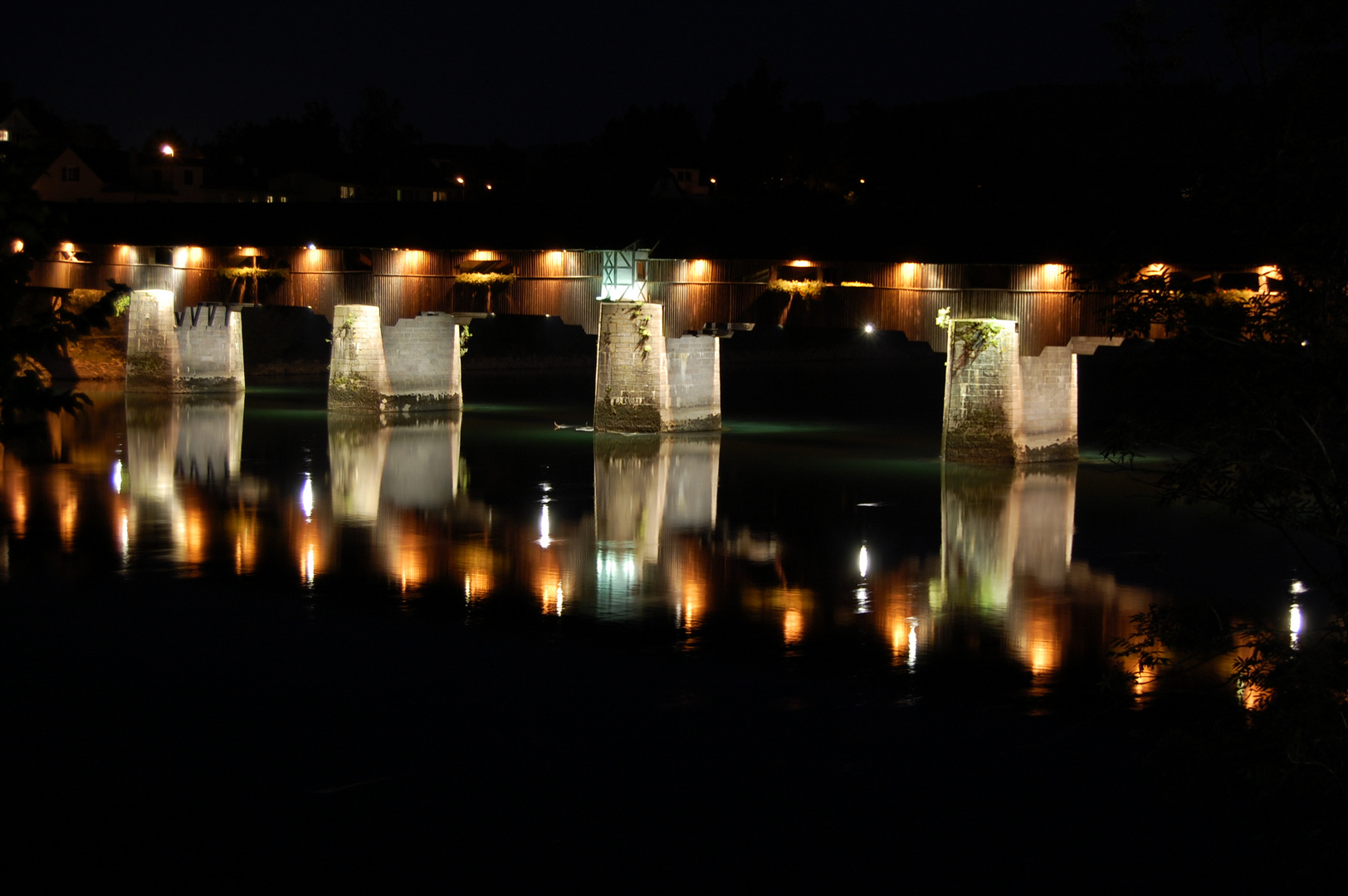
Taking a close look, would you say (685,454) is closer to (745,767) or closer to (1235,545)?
(1235,545)

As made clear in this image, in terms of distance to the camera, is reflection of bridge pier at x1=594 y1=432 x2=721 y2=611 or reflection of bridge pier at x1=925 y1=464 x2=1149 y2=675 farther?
reflection of bridge pier at x1=594 y1=432 x2=721 y2=611

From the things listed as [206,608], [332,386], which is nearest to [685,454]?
[332,386]

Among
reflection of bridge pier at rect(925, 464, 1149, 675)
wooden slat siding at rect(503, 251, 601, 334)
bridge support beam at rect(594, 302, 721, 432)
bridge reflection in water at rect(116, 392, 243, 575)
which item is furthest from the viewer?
wooden slat siding at rect(503, 251, 601, 334)

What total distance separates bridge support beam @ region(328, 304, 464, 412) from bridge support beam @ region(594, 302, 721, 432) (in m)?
7.32

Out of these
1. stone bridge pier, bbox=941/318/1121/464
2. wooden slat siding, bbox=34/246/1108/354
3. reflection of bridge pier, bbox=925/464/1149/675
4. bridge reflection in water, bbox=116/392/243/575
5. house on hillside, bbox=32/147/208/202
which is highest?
house on hillside, bbox=32/147/208/202

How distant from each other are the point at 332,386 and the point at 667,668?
28931 mm

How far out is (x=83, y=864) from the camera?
1040 centimetres

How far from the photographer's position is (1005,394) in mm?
30688

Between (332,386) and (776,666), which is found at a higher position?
(332,386)

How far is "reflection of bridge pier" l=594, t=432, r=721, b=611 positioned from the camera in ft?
69.1

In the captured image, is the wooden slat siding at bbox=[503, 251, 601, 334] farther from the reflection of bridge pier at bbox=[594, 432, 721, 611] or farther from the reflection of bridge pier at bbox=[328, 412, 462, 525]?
the reflection of bridge pier at bbox=[328, 412, 462, 525]

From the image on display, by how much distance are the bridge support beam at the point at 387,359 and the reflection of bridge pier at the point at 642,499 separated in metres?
7.85

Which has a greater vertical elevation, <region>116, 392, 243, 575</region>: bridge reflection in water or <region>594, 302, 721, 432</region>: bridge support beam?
<region>594, 302, 721, 432</region>: bridge support beam

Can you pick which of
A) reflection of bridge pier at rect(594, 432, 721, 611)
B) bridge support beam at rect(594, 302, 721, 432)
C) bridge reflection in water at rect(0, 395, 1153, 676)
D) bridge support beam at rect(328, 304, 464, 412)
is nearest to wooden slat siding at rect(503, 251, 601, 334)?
bridge support beam at rect(594, 302, 721, 432)
